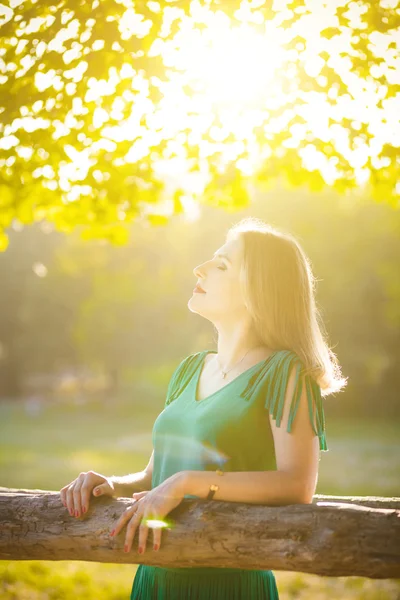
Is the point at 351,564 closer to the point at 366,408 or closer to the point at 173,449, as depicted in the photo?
the point at 173,449

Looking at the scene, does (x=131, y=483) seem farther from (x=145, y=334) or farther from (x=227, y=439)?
(x=145, y=334)

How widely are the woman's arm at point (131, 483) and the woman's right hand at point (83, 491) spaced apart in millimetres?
109

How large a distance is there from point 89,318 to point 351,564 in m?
30.0

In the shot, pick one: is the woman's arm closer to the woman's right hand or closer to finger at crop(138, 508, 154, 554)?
the woman's right hand

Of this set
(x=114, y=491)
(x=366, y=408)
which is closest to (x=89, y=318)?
(x=366, y=408)

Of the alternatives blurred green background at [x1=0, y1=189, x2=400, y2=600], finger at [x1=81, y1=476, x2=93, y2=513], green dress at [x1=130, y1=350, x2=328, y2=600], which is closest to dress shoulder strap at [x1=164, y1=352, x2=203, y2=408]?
green dress at [x1=130, y1=350, x2=328, y2=600]

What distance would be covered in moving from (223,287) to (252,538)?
1109 mm

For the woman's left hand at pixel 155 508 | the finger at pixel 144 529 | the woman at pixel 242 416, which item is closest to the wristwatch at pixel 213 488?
the woman at pixel 242 416

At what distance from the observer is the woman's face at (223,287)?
3002 mm

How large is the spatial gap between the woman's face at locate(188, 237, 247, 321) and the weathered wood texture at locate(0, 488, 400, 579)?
34.5 inches

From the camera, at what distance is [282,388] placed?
2629 mm

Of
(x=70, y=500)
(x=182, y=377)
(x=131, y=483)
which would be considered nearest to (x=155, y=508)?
(x=70, y=500)

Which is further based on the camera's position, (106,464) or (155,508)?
(106,464)

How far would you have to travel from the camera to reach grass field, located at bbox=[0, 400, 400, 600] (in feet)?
23.6
